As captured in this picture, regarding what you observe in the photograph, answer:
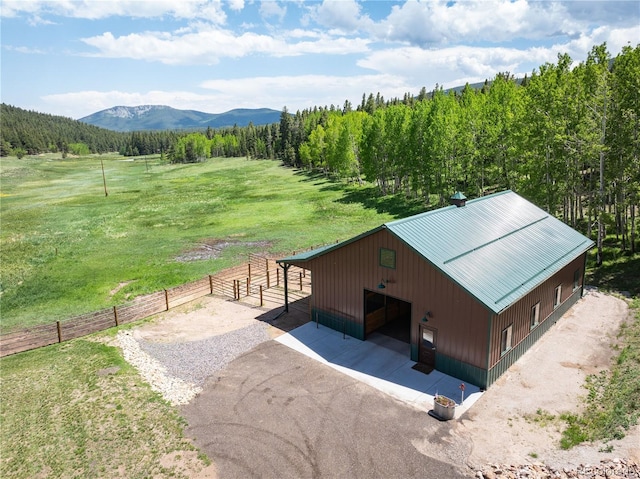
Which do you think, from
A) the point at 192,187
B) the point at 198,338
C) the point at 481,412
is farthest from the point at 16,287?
the point at 192,187

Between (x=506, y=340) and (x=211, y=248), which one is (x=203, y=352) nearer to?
(x=506, y=340)

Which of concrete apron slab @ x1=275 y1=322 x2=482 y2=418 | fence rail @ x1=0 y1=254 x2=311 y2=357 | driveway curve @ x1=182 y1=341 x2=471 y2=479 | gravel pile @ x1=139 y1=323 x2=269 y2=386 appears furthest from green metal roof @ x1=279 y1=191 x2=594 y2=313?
fence rail @ x1=0 y1=254 x2=311 y2=357

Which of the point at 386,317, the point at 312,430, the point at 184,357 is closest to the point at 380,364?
the point at 386,317

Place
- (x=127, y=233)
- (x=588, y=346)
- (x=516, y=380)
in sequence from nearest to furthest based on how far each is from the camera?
(x=516, y=380) → (x=588, y=346) → (x=127, y=233)

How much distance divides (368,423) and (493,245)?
32.9 ft

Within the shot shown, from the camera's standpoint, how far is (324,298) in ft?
70.5

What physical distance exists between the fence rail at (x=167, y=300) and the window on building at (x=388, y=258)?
356 inches

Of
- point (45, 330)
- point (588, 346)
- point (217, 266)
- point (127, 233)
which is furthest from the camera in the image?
point (127, 233)

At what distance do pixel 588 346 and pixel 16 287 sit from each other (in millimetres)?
37739

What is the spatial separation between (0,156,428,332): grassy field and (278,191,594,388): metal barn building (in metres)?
16.3

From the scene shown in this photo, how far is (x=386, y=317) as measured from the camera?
21.7m

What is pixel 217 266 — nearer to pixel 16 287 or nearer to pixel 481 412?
pixel 16 287

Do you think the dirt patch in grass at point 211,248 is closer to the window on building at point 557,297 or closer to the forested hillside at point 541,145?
the forested hillside at point 541,145

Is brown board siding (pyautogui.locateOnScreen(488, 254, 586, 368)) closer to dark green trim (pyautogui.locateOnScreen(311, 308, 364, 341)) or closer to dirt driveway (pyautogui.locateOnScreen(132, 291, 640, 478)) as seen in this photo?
dirt driveway (pyautogui.locateOnScreen(132, 291, 640, 478))
